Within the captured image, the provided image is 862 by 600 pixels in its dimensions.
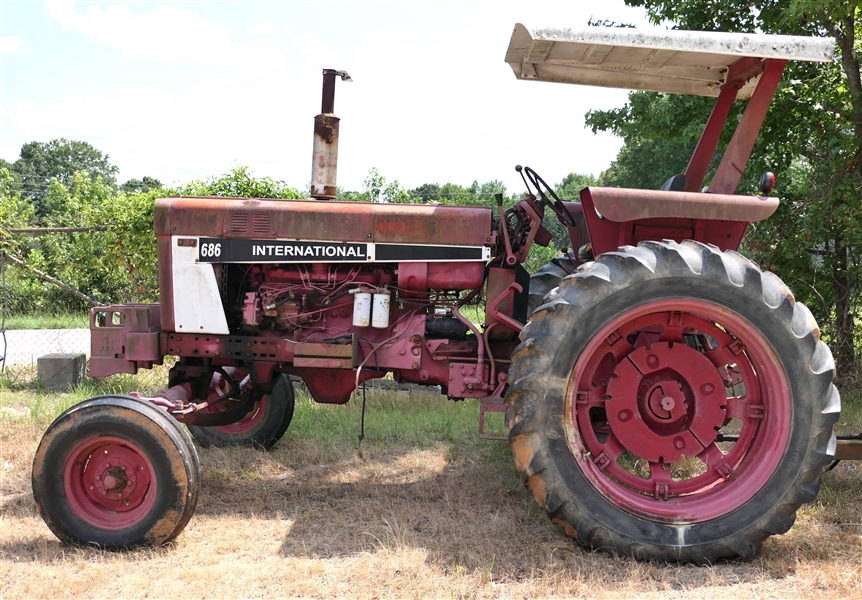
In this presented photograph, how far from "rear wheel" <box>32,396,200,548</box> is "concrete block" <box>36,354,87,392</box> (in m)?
3.87

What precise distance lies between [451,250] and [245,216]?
45.6 inches

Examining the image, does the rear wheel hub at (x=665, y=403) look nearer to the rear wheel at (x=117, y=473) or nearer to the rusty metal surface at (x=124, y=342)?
the rear wheel at (x=117, y=473)

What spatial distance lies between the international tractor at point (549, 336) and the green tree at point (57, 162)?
4158cm

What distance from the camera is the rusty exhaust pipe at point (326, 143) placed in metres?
4.09

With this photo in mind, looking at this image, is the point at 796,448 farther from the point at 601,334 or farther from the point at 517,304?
the point at 517,304

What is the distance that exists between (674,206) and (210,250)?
2449mm

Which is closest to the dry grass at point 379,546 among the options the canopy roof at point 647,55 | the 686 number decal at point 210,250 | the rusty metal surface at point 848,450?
the rusty metal surface at point 848,450

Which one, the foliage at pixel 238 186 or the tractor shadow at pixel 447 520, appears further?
the foliage at pixel 238 186

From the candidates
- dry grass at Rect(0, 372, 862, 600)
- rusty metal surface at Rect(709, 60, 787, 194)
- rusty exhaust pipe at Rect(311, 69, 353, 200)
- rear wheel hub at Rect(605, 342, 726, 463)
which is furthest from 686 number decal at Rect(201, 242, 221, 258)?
rusty metal surface at Rect(709, 60, 787, 194)

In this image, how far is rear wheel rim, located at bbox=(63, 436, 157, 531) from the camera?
3.26 m

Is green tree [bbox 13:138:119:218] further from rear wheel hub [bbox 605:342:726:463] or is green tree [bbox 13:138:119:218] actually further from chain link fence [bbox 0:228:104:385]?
rear wheel hub [bbox 605:342:726:463]

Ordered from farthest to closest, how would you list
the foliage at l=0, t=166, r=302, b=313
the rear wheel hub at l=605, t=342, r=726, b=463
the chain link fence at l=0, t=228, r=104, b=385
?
the foliage at l=0, t=166, r=302, b=313 < the chain link fence at l=0, t=228, r=104, b=385 < the rear wheel hub at l=605, t=342, r=726, b=463

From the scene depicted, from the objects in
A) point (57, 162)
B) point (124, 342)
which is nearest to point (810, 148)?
point (124, 342)

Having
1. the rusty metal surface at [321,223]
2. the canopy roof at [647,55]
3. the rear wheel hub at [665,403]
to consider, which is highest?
the canopy roof at [647,55]
